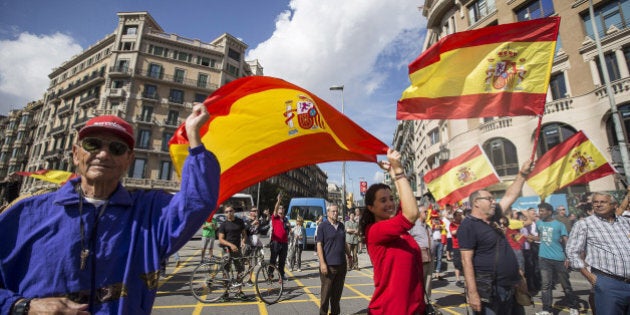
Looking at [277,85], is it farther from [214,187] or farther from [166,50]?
[166,50]

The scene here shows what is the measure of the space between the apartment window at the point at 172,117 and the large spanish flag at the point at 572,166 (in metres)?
41.1

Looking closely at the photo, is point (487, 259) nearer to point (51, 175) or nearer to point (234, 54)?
point (51, 175)

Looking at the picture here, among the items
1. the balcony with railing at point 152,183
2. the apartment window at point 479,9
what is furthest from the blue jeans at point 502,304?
the balcony with railing at point 152,183

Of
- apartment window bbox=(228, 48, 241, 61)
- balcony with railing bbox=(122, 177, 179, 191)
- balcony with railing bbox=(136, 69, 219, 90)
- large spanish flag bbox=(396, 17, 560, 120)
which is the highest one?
apartment window bbox=(228, 48, 241, 61)

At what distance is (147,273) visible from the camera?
1.29m

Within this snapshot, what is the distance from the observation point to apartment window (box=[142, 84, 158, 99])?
38484 mm

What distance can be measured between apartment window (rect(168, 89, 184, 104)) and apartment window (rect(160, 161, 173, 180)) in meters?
9.43

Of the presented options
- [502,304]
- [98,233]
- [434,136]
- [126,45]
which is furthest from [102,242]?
[126,45]

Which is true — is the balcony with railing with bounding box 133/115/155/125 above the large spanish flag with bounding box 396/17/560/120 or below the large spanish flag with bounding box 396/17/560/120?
above

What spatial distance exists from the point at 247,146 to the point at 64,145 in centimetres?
5464

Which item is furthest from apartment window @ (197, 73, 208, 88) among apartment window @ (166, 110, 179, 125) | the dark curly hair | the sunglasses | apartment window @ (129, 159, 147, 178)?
the sunglasses

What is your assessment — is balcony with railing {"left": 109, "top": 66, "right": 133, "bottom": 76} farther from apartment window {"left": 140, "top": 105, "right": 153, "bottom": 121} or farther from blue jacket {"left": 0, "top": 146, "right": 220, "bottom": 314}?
blue jacket {"left": 0, "top": 146, "right": 220, "bottom": 314}

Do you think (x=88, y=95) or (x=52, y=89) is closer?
(x=88, y=95)

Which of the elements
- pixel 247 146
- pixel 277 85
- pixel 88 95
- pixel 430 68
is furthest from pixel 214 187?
pixel 88 95
